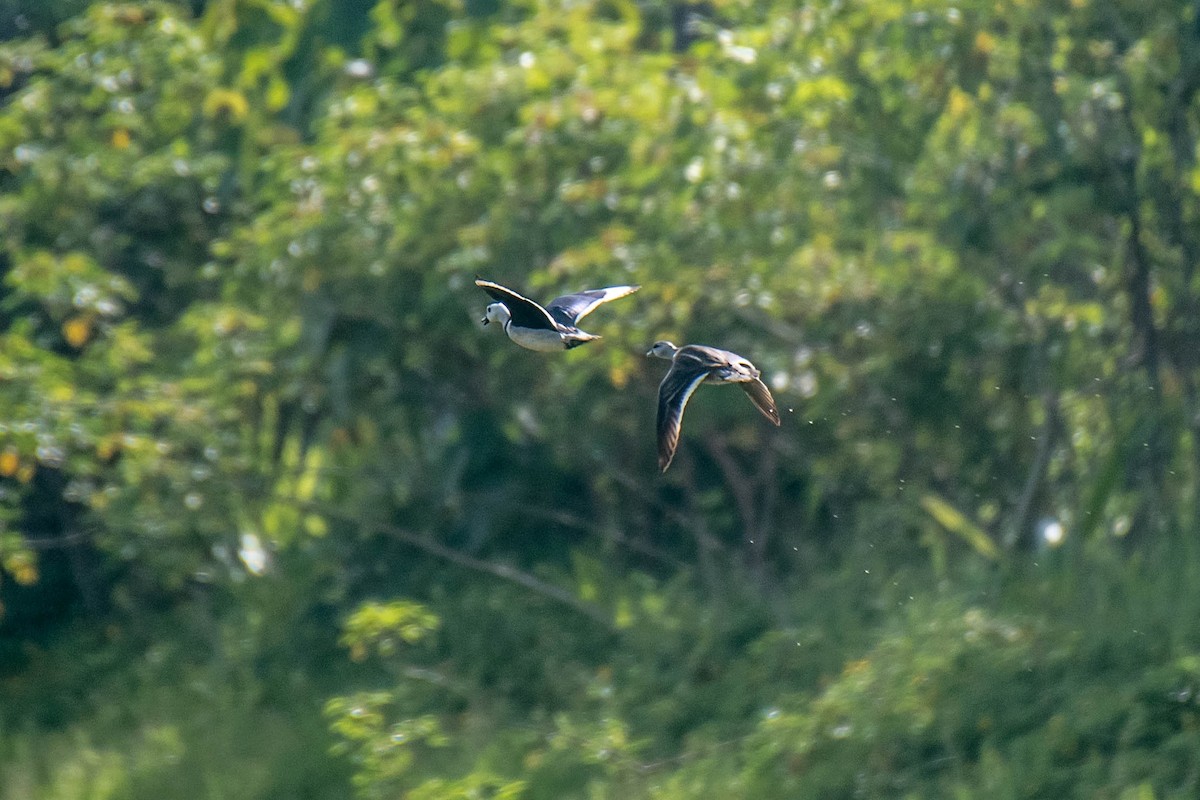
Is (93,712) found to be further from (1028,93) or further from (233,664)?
(1028,93)

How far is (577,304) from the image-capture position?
14.4 ft

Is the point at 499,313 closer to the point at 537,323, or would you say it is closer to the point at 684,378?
the point at 537,323

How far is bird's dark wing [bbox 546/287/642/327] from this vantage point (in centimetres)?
416

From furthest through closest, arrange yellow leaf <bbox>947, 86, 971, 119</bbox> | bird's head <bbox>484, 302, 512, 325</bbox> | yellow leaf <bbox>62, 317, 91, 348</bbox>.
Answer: yellow leaf <bbox>62, 317, 91, 348</bbox> → yellow leaf <bbox>947, 86, 971, 119</bbox> → bird's head <bbox>484, 302, 512, 325</bbox>

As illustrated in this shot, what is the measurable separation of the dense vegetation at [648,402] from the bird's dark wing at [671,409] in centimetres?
269

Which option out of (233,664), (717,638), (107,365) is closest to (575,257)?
(717,638)

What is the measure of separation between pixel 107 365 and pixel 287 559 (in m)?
1.39

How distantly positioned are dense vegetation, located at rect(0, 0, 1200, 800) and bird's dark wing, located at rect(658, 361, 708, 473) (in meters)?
2.69

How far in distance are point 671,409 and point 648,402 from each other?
3.80 meters

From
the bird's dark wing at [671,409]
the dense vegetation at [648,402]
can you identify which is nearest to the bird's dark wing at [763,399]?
the bird's dark wing at [671,409]

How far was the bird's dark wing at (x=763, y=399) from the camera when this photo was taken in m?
4.12

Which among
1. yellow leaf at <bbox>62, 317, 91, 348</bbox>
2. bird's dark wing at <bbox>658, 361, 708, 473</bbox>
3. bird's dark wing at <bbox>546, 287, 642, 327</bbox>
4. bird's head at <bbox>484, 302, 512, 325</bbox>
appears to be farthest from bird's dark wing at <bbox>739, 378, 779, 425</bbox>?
yellow leaf at <bbox>62, 317, 91, 348</bbox>

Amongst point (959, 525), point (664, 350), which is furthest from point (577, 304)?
point (959, 525)

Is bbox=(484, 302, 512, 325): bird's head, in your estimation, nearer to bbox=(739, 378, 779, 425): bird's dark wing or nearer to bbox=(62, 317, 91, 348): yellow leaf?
bbox=(739, 378, 779, 425): bird's dark wing
